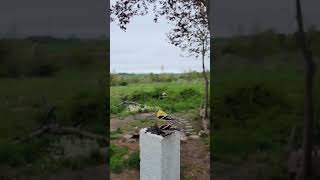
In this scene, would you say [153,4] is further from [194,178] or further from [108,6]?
[194,178]

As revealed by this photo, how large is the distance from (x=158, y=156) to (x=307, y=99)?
4.67 ft

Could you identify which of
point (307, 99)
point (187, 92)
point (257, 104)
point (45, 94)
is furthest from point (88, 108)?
point (307, 99)

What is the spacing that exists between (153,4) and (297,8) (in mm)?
1329

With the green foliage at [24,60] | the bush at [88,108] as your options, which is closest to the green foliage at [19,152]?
the bush at [88,108]

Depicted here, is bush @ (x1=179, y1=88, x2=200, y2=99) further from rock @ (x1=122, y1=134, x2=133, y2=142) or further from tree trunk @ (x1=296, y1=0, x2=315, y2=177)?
tree trunk @ (x1=296, y1=0, x2=315, y2=177)

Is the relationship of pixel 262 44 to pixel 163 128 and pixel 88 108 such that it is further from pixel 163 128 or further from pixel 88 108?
pixel 88 108

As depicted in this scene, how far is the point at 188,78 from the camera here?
424 cm

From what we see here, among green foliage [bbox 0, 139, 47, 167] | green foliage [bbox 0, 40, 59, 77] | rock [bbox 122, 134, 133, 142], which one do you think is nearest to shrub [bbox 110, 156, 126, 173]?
rock [bbox 122, 134, 133, 142]

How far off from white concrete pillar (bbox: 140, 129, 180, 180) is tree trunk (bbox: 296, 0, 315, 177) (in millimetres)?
1179

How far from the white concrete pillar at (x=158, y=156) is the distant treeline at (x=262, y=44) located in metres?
0.99

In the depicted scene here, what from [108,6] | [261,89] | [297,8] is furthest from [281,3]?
[108,6]

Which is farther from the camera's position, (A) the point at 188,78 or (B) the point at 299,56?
(A) the point at 188,78

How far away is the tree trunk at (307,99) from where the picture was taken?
3.54 m

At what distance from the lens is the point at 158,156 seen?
4.03m
